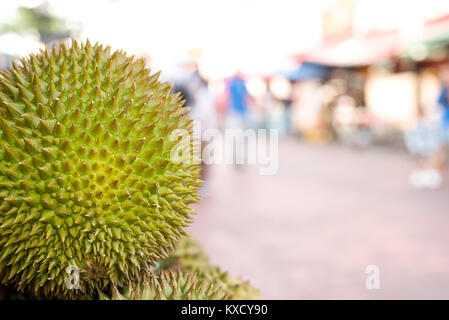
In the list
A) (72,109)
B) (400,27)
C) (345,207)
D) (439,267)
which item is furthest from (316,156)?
(72,109)

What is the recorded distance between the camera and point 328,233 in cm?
393

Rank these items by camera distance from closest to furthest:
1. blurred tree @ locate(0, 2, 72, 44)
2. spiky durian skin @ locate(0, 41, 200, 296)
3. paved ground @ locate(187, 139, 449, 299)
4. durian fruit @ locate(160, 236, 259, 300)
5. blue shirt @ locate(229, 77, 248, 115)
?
spiky durian skin @ locate(0, 41, 200, 296) → durian fruit @ locate(160, 236, 259, 300) → paved ground @ locate(187, 139, 449, 299) → blue shirt @ locate(229, 77, 248, 115) → blurred tree @ locate(0, 2, 72, 44)

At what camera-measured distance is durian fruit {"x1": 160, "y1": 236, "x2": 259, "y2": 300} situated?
1.23 meters

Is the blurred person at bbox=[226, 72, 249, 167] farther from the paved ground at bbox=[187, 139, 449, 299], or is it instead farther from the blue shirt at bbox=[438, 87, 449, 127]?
the blue shirt at bbox=[438, 87, 449, 127]

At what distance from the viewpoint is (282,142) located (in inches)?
512

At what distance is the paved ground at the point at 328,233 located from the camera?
9.27 ft

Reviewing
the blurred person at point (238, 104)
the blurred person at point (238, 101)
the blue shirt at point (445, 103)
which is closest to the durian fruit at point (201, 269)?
the blue shirt at point (445, 103)

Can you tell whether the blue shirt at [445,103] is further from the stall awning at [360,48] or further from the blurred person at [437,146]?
the stall awning at [360,48]

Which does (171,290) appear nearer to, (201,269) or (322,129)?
(201,269)

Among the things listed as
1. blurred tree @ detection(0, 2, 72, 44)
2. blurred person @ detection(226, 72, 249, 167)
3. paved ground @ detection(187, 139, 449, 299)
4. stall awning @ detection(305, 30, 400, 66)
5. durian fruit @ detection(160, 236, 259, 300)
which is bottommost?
durian fruit @ detection(160, 236, 259, 300)

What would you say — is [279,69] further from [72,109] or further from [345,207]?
[72,109]

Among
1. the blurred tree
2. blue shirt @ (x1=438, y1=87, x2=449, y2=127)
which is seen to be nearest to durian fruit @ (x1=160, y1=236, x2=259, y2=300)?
blue shirt @ (x1=438, y1=87, x2=449, y2=127)

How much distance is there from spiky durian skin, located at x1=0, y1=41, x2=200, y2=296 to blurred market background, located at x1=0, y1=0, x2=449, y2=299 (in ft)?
0.79
